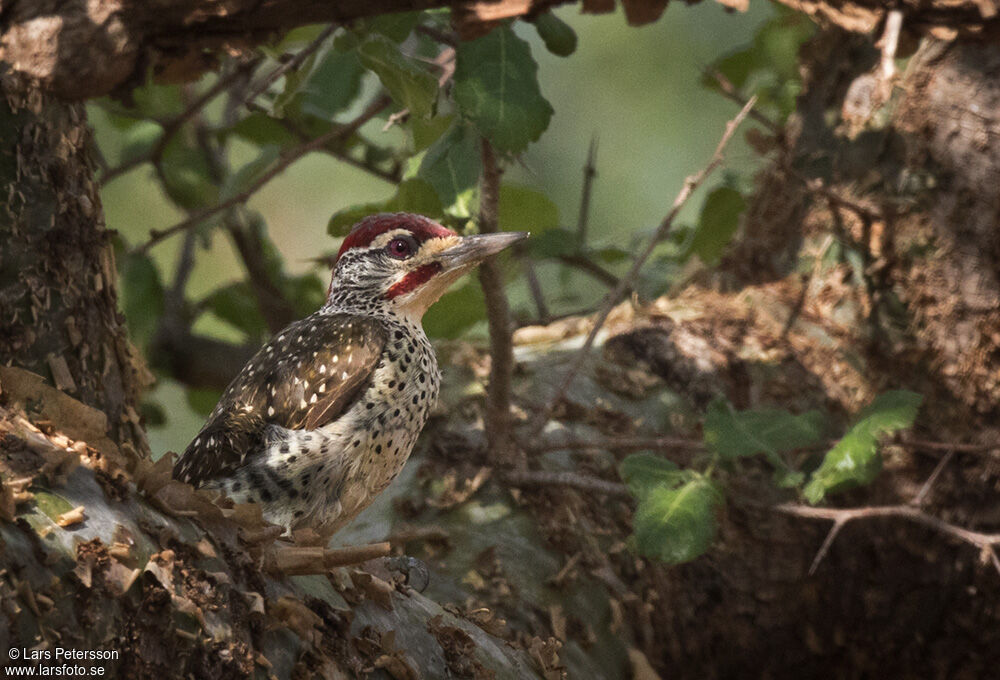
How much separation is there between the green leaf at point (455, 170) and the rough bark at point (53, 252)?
89cm

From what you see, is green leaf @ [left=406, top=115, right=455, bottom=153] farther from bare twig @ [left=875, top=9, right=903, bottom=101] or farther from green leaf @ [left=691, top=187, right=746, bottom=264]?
bare twig @ [left=875, top=9, right=903, bottom=101]

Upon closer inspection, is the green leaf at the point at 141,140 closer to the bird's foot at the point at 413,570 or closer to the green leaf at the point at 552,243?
the green leaf at the point at 552,243

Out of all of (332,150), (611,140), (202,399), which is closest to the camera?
(332,150)

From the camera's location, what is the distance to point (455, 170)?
283 cm

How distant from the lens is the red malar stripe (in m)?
2.90

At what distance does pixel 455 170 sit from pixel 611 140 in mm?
7423

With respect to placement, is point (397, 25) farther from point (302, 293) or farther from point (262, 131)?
point (302, 293)

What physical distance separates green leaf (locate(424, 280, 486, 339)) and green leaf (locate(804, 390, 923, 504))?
1293 mm

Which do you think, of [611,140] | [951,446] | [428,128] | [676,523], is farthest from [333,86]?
[611,140]

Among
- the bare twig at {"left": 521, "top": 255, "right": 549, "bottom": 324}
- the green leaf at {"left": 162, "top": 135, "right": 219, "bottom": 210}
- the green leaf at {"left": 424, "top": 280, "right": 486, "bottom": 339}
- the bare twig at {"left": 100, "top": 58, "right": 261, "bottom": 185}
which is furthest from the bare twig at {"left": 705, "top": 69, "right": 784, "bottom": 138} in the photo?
the green leaf at {"left": 162, "top": 135, "right": 219, "bottom": 210}

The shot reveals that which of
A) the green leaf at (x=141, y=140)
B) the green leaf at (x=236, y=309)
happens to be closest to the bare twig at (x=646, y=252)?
the green leaf at (x=236, y=309)

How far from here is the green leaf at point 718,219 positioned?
3.78 m

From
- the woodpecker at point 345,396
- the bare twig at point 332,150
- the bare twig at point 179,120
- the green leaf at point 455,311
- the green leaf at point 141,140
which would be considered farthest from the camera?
the green leaf at point 141,140

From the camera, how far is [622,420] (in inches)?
135
